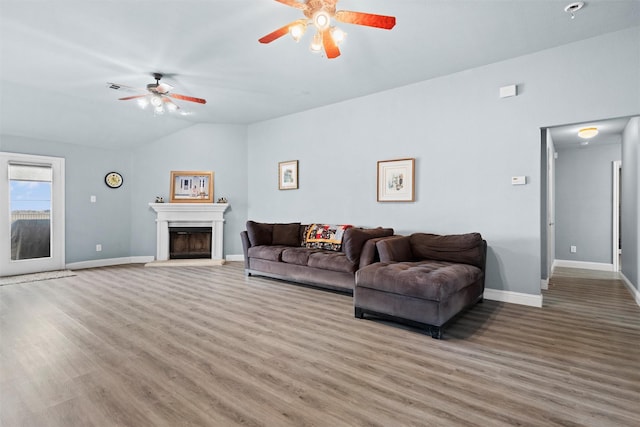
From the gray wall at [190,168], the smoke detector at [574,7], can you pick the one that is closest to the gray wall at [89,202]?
the gray wall at [190,168]

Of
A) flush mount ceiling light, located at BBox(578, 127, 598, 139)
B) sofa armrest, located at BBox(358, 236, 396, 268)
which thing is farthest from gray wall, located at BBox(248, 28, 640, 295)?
flush mount ceiling light, located at BBox(578, 127, 598, 139)

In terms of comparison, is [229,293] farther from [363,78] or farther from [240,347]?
[363,78]

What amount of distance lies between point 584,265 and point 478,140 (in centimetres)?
427

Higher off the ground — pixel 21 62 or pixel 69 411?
pixel 21 62

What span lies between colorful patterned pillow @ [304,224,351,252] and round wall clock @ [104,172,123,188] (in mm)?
4284

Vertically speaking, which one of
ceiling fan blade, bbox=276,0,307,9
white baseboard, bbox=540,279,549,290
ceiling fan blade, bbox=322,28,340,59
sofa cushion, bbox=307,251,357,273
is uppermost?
ceiling fan blade, bbox=276,0,307,9

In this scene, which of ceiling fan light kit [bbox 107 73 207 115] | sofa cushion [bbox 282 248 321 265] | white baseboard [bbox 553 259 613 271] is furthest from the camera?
white baseboard [bbox 553 259 613 271]

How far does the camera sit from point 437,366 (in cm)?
227

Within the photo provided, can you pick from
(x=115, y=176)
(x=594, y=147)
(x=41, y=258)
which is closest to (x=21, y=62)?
(x=115, y=176)

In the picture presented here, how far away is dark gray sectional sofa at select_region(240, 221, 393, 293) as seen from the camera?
4.03 m

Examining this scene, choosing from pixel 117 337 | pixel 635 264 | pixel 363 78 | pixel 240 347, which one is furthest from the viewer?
pixel 363 78

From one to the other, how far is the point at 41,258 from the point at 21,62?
347 cm

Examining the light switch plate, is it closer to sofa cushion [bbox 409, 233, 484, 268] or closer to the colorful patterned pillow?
sofa cushion [bbox 409, 233, 484, 268]

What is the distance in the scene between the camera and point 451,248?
3.82 m
